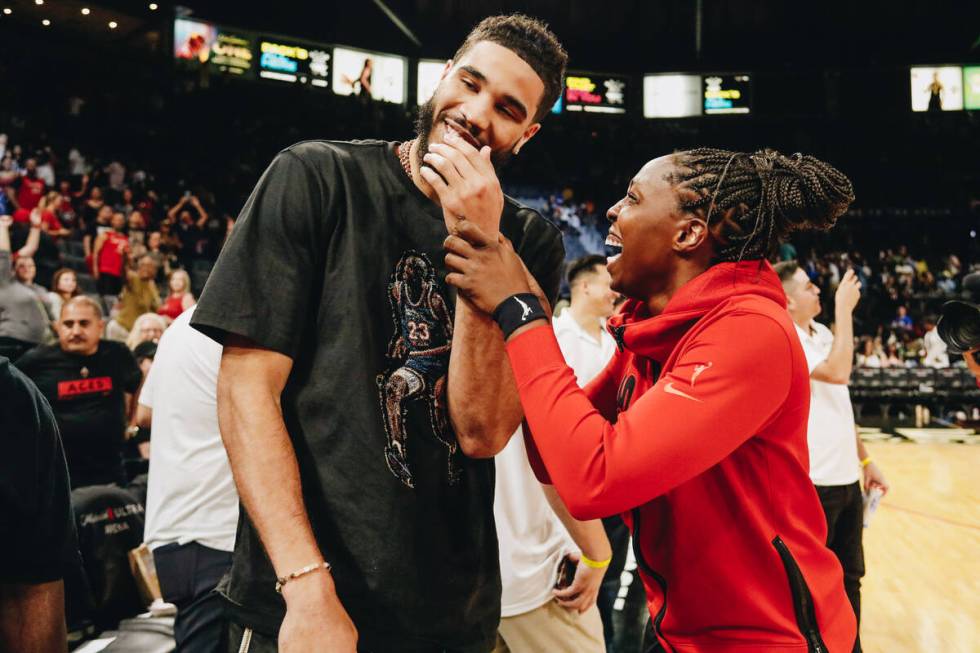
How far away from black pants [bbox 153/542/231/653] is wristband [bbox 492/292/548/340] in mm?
1755

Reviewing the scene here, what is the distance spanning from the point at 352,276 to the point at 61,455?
62 centimetres

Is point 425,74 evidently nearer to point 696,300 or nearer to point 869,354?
point 869,354

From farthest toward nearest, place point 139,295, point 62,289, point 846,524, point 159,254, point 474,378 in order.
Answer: point 159,254 → point 139,295 → point 62,289 → point 846,524 → point 474,378

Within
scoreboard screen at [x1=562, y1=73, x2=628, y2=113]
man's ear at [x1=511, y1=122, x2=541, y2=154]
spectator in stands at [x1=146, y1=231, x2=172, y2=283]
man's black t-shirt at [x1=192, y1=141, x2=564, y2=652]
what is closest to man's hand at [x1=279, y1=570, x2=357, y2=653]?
man's black t-shirt at [x1=192, y1=141, x2=564, y2=652]

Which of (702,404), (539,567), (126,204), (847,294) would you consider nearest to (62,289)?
(126,204)

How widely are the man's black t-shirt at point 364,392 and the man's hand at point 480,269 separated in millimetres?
115

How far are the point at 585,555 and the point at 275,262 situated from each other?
5.52 feet

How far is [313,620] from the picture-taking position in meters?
1.10

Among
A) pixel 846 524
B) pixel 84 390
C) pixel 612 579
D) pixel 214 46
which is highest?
pixel 214 46

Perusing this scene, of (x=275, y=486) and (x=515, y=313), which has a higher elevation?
(x=515, y=313)

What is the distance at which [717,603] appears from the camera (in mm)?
1413

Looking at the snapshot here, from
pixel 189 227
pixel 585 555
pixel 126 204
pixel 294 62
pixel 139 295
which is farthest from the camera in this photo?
Result: pixel 294 62

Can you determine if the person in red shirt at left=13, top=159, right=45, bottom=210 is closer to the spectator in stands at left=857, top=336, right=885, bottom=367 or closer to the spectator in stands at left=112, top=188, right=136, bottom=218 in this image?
the spectator in stands at left=112, top=188, right=136, bottom=218

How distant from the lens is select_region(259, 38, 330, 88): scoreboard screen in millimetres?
17594
